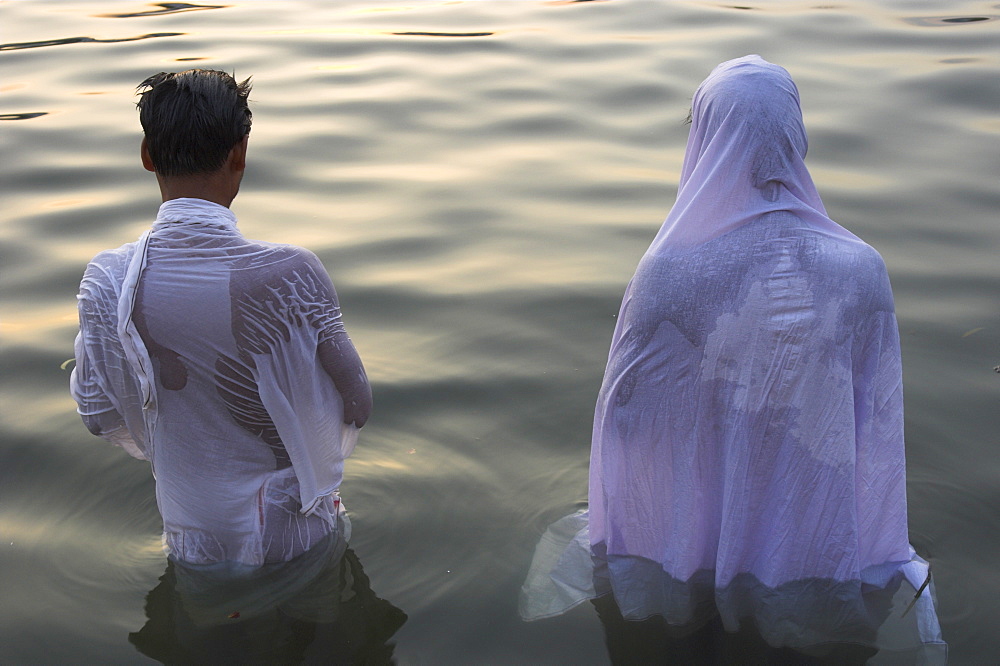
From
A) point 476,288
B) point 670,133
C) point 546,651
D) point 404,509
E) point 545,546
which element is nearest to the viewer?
point 546,651

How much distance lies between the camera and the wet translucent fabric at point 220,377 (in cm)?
194

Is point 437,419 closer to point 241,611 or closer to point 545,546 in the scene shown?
point 545,546

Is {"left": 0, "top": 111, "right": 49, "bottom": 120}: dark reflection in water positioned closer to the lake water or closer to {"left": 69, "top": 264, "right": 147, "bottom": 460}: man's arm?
the lake water

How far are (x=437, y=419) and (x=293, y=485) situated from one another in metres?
1.21

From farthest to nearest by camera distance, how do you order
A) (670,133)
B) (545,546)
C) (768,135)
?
(670,133)
(545,546)
(768,135)

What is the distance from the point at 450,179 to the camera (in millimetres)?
5477

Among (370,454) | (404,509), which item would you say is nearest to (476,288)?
(370,454)

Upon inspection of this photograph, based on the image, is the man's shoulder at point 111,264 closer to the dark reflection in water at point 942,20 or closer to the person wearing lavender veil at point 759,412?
the person wearing lavender veil at point 759,412

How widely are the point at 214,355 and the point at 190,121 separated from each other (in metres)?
0.46

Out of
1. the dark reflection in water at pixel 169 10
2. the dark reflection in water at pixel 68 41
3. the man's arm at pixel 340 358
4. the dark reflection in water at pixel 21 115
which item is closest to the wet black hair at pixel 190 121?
the man's arm at pixel 340 358

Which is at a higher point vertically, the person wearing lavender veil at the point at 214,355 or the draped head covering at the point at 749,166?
the draped head covering at the point at 749,166

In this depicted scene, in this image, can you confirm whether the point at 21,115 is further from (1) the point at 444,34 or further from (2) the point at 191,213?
(2) the point at 191,213

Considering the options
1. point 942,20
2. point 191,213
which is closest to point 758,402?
point 191,213

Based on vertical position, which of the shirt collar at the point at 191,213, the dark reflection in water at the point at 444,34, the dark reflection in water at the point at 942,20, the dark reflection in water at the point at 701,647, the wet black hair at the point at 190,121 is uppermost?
the dark reflection in water at the point at 942,20
